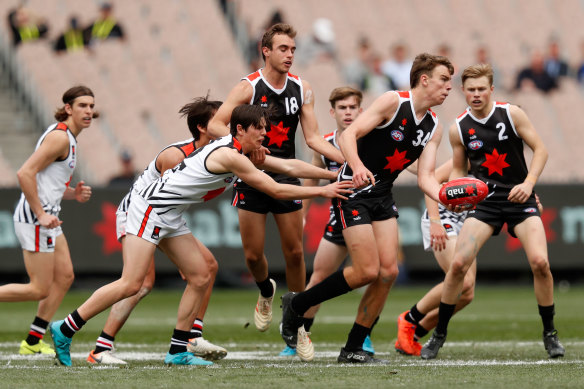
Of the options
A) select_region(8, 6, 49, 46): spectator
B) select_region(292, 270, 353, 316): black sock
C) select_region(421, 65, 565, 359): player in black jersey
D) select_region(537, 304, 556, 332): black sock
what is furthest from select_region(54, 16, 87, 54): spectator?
select_region(537, 304, 556, 332): black sock

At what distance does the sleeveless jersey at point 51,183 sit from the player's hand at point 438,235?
3308 mm

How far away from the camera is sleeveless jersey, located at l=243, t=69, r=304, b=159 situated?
872cm

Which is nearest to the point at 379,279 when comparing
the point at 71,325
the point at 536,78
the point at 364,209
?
the point at 364,209

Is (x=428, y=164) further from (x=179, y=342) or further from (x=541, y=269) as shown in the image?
(x=179, y=342)

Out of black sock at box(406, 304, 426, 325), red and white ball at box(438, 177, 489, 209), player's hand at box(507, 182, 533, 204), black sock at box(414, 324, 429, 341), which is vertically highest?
red and white ball at box(438, 177, 489, 209)

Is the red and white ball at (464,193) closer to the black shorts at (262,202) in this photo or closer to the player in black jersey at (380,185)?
the player in black jersey at (380,185)

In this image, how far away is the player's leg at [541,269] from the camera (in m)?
8.34

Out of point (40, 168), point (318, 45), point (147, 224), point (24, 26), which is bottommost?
point (147, 224)

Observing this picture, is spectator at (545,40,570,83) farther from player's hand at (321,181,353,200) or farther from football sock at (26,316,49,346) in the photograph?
player's hand at (321,181,353,200)

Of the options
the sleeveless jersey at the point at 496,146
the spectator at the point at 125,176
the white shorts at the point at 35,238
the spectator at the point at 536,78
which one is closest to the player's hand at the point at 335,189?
the sleeveless jersey at the point at 496,146

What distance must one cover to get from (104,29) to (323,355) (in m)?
12.6

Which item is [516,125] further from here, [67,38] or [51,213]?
[67,38]

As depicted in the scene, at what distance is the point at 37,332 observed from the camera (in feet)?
30.0

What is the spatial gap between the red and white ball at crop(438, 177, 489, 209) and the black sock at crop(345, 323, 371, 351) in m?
1.22
